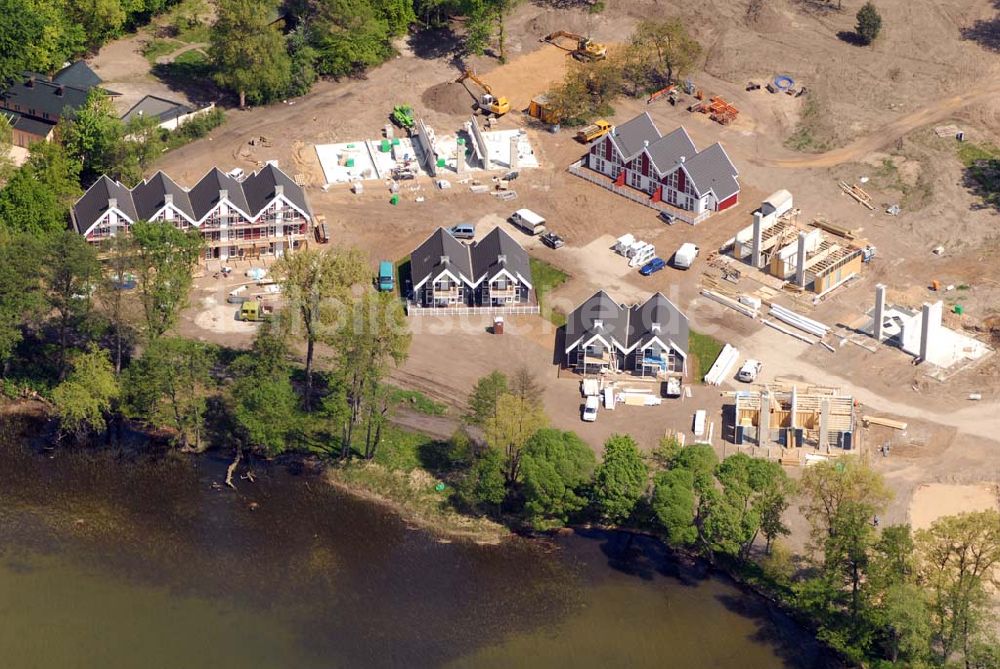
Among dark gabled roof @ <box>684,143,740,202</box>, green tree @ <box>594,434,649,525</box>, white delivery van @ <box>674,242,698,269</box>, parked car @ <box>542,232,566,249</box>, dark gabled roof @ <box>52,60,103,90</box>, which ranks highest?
dark gabled roof @ <box>52,60,103,90</box>

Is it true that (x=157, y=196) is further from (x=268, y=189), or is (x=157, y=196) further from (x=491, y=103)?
(x=491, y=103)

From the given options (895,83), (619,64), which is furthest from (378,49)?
(895,83)

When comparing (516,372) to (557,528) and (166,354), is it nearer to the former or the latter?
(557,528)

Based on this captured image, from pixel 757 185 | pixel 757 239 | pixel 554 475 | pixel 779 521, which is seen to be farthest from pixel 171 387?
pixel 757 185

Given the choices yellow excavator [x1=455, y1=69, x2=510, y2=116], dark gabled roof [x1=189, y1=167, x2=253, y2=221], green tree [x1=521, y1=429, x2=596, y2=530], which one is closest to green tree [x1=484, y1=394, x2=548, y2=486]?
green tree [x1=521, y1=429, x2=596, y2=530]

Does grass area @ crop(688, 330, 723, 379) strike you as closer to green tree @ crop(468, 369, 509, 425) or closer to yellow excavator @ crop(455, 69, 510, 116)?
green tree @ crop(468, 369, 509, 425)

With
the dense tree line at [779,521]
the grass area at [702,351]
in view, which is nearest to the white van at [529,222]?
the grass area at [702,351]
